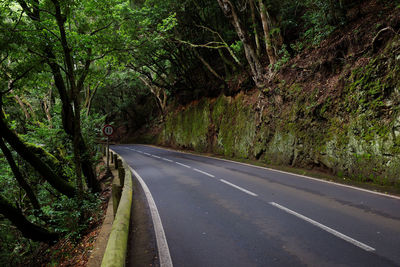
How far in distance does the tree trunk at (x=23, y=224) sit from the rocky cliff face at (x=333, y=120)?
10.1 metres

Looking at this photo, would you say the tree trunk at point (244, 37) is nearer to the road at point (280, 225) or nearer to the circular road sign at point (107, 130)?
the road at point (280, 225)

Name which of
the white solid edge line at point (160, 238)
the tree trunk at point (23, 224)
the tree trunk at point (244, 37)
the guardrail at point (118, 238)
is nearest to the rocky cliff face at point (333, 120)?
the tree trunk at point (244, 37)

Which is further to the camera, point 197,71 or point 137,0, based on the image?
point 197,71

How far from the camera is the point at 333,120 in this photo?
994 cm

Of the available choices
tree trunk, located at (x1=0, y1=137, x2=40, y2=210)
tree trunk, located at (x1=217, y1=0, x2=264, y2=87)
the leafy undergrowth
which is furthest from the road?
tree trunk, located at (x1=217, y1=0, x2=264, y2=87)

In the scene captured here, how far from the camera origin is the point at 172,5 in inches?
634

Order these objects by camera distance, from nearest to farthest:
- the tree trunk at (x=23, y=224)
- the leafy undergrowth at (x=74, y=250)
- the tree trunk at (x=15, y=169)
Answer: the leafy undergrowth at (x=74, y=250) < the tree trunk at (x=23, y=224) < the tree trunk at (x=15, y=169)

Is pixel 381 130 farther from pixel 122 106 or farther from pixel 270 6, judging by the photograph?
pixel 122 106

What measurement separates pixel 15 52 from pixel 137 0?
14.4m

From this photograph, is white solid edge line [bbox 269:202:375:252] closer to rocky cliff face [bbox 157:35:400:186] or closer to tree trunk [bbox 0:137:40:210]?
rocky cliff face [bbox 157:35:400:186]

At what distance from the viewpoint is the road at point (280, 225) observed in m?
3.77

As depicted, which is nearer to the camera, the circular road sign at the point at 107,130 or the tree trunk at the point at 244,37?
the circular road sign at the point at 107,130

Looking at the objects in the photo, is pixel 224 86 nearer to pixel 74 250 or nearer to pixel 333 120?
pixel 333 120

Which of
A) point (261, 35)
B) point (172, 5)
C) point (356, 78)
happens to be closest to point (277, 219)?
point (356, 78)
